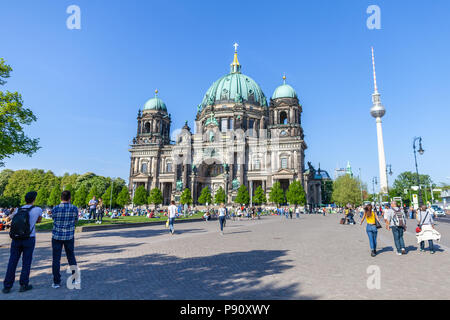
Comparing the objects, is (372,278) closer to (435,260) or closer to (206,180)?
(435,260)

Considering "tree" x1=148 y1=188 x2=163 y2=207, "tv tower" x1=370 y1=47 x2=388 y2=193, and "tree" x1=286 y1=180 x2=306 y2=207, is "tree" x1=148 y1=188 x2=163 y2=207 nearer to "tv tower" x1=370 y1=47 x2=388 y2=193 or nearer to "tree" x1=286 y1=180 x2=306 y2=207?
"tree" x1=286 y1=180 x2=306 y2=207

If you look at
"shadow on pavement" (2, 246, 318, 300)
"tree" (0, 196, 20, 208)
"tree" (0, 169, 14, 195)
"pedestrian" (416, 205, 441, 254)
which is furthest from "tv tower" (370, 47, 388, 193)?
"tree" (0, 169, 14, 195)

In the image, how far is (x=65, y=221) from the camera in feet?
20.4

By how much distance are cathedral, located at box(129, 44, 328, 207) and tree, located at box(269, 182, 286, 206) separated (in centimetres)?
360

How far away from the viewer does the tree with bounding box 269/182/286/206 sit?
2343 inches

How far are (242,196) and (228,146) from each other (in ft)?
47.8

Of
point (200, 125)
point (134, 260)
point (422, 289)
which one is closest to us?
point (422, 289)

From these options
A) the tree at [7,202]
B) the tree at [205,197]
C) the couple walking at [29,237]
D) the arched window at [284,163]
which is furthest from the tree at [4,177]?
the couple walking at [29,237]

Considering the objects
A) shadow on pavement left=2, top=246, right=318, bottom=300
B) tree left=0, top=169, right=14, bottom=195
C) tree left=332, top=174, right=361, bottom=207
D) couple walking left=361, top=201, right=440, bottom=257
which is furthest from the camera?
tree left=0, top=169, right=14, bottom=195

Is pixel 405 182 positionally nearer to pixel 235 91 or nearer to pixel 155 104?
pixel 235 91

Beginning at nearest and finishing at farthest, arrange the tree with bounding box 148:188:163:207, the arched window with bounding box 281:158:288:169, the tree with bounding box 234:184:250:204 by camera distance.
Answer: the tree with bounding box 234:184:250:204, the arched window with bounding box 281:158:288:169, the tree with bounding box 148:188:163:207

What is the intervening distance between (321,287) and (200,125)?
7772cm

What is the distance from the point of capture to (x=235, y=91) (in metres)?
78.8
